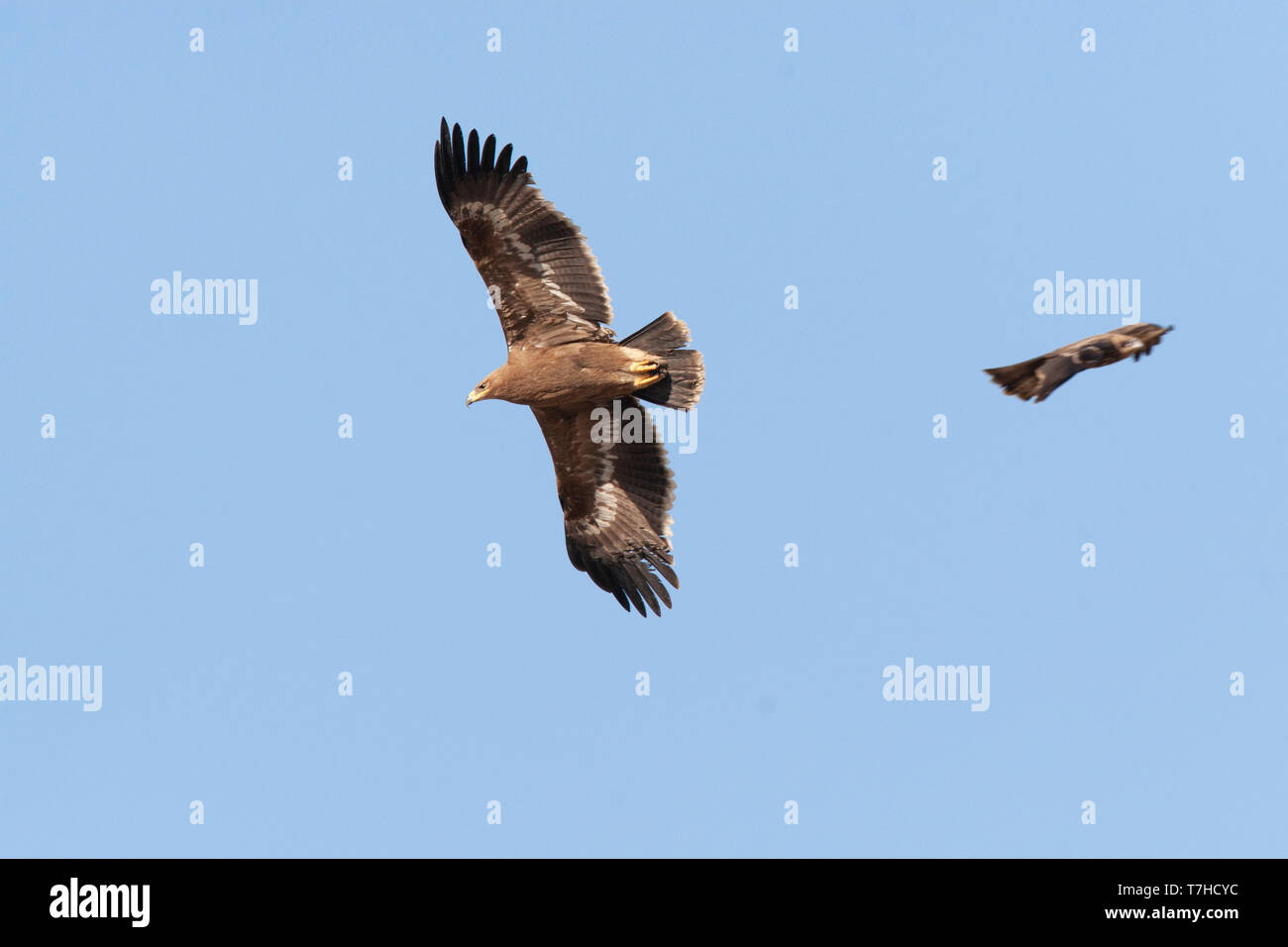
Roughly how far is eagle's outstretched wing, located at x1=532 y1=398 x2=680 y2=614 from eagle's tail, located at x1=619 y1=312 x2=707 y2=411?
1035 millimetres

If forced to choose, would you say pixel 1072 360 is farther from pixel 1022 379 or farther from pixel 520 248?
pixel 520 248

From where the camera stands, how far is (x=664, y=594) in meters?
17.3

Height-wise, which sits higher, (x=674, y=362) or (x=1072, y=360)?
(x=674, y=362)

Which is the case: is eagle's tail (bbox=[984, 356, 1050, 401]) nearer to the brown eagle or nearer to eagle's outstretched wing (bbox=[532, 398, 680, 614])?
the brown eagle

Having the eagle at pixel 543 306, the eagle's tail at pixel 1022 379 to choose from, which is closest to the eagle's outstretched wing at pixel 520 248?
the eagle at pixel 543 306

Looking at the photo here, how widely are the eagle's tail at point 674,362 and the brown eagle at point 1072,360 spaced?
3.49 metres

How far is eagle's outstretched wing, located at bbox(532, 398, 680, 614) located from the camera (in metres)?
17.2

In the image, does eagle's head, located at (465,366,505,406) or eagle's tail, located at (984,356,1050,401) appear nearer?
eagle's tail, located at (984,356,1050,401)

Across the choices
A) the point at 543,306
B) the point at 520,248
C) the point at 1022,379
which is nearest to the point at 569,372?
the point at 543,306

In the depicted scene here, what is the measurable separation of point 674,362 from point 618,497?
197cm

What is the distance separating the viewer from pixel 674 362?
16.1 m

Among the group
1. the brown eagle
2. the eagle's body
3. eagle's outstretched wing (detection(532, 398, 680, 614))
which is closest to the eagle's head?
the eagle's body
